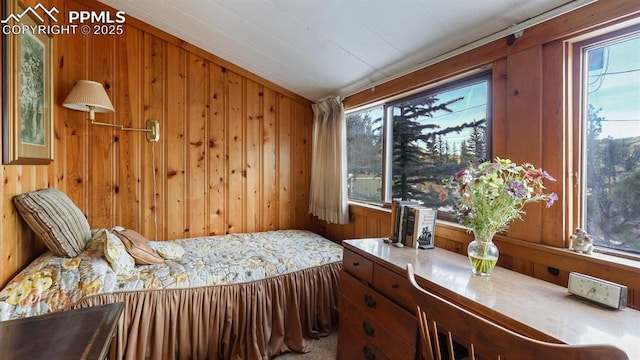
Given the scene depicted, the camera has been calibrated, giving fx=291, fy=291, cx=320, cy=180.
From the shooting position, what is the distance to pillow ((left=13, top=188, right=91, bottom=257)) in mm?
1607

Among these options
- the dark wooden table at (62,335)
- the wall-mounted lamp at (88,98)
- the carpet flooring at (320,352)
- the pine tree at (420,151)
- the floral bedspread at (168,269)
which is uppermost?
the wall-mounted lamp at (88,98)

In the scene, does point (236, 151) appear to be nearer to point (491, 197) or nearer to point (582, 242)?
point (491, 197)

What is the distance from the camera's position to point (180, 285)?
1792mm

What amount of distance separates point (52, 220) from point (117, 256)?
1.33ft

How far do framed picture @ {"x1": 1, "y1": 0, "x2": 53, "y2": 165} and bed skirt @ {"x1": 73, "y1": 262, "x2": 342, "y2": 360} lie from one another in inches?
37.0

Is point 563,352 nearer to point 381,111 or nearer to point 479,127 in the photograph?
point 479,127

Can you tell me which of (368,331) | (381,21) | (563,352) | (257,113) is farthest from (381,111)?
(563,352)

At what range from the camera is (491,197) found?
4.05 feet

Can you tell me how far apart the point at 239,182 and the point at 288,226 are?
781 mm

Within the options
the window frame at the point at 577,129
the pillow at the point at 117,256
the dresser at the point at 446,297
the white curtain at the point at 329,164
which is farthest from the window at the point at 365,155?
the pillow at the point at 117,256

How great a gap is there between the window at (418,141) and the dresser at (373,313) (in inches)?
30.0

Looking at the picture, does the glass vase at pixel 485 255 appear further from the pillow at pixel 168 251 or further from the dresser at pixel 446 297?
the pillow at pixel 168 251

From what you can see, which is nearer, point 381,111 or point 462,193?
point 462,193

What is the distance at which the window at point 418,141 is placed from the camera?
5.97 ft
